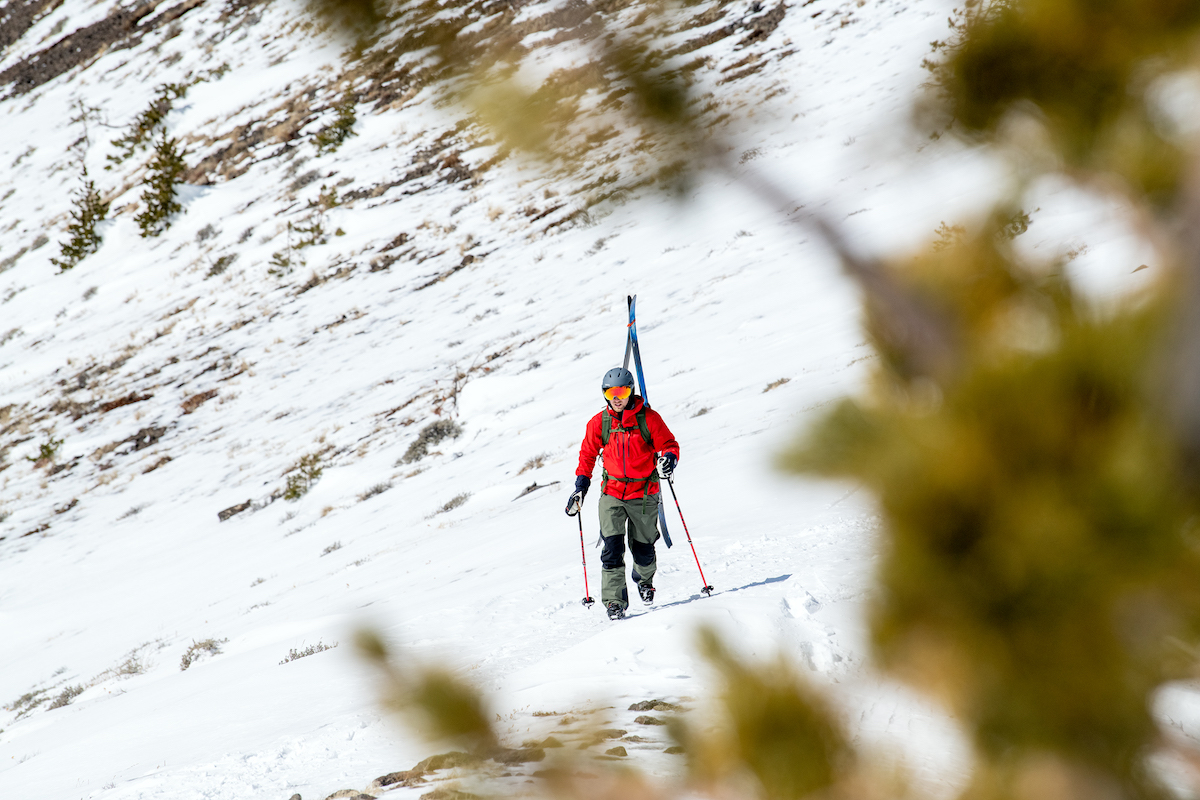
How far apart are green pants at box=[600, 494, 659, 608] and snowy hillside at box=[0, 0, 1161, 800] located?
0.33 meters

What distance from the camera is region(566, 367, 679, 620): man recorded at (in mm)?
6215

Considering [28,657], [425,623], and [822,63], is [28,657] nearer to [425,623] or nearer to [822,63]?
[425,623]

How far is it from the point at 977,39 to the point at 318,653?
258 inches

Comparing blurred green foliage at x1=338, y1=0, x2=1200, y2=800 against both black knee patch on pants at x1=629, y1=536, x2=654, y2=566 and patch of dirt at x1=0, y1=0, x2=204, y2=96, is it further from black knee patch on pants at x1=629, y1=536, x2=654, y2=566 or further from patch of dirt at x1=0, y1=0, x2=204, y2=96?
patch of dirt at x1=0, y1=0, x2=204, y2=96

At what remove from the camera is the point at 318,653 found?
644 centimetres

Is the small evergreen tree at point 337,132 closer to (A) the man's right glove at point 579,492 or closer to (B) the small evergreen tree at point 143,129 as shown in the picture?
(B) the small evergreen tree at point 143,129

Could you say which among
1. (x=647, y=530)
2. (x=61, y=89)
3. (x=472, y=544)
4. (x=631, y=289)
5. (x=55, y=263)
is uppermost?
(x=61, y=89)

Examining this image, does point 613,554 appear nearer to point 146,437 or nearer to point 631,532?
point 631,532

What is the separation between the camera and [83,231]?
81.3ft

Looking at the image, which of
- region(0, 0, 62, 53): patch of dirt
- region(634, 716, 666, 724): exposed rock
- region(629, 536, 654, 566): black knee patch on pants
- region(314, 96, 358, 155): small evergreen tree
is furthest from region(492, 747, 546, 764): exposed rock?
region(0, 0, 62, 53): patch of dirt

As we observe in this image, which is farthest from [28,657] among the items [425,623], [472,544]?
[425,623]

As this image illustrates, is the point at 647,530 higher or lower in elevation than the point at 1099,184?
lower

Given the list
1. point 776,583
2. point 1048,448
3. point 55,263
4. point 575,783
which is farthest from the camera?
point 55,263

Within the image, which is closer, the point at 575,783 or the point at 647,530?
the point at 575,783
